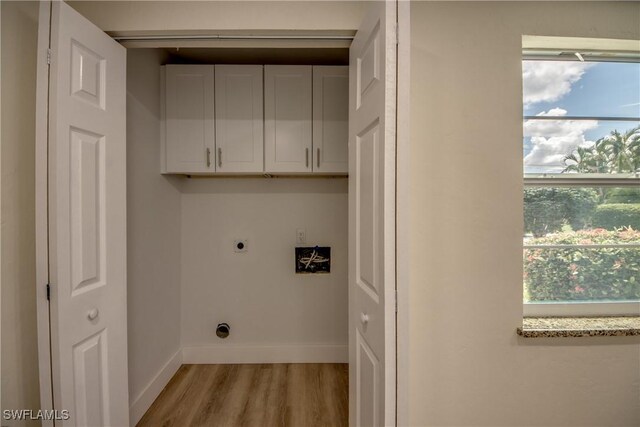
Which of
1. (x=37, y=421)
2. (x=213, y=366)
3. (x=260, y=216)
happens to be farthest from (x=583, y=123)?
(x=213, y=366)

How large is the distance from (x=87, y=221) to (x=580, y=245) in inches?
90.7

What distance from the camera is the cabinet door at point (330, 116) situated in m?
2.37

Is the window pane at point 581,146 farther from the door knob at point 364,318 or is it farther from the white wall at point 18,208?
the white wall at point 18,208

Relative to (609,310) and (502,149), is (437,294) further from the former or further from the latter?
(609,310)

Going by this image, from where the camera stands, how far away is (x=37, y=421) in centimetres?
121

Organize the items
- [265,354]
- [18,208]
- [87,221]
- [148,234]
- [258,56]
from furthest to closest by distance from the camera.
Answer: [265,354], [258,56], [148,234], [87,221], [18,208]

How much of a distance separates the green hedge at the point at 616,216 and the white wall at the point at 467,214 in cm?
65

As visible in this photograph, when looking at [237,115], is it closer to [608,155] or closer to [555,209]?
[555,209]

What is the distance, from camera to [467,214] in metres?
1.37

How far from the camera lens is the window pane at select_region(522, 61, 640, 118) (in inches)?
64.2

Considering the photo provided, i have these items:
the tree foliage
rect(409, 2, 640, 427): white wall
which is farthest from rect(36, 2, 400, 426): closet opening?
the tree foliage

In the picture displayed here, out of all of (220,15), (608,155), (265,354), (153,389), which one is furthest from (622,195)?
(153,389)

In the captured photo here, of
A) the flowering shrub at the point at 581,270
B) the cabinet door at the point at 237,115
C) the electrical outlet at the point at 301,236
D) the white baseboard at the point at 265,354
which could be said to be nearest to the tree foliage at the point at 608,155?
the flowering shrub at the point at 581,270
